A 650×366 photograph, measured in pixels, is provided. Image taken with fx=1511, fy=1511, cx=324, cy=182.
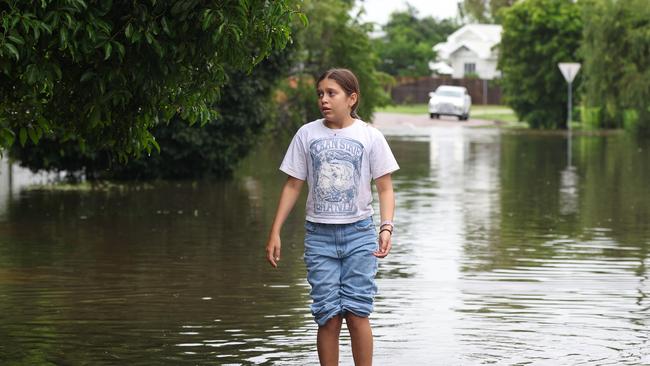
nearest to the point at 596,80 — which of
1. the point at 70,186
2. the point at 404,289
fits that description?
the point at 70,186

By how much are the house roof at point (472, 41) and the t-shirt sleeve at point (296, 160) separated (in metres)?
118

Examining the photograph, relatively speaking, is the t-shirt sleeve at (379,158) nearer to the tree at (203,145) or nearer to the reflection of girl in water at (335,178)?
the reflection of girl in water at (335,178)

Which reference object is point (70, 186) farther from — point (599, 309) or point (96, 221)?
point (599, 309)

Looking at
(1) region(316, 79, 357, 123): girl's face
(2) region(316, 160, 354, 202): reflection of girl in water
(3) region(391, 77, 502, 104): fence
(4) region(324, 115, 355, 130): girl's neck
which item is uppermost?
(1) region(316, 79, 357, 123): girl's face

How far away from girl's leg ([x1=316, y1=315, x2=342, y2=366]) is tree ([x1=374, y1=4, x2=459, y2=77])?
7890 cm

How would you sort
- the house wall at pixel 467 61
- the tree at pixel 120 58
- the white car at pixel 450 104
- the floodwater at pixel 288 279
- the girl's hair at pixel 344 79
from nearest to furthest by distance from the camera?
the tree at pixel 120 58 → the girl's hair at pixel 344 79 → the floodwater at pixel 288 279 → the white car at pixel 450 104 → the house wall at pixel 467 61

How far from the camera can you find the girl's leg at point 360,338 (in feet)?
23.1

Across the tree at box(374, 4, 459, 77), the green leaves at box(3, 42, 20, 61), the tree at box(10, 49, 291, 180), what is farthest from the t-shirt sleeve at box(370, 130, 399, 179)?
the tree at box(374, 4, 459, 77)

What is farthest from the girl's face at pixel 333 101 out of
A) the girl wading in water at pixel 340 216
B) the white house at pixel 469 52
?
the white house at pixel 469 52

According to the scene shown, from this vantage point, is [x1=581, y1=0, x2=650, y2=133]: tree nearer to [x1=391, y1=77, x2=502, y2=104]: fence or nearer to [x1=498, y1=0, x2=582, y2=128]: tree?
[x1=498, y1=0, x2=582, y2=128]: tree

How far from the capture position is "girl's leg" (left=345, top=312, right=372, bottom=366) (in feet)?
23.1

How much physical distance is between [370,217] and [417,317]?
2.61 m

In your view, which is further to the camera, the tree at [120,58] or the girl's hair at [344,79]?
the girl's hair at [344,79]

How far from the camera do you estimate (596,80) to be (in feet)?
152
